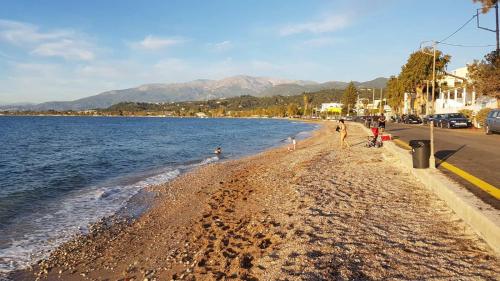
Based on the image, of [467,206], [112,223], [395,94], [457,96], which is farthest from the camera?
[395,94]

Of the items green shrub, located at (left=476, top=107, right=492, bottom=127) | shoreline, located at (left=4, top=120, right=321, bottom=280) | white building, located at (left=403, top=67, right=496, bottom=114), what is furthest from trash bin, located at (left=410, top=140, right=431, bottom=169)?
white building, located at (left=403, top=67, right=496, bottom=114)

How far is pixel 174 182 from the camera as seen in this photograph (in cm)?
1802

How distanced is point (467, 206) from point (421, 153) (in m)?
4.71

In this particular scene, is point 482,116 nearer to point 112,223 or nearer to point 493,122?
point 493,122

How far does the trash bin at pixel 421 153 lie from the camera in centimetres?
1165

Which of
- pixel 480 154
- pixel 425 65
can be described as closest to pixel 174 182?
pixel 480 154

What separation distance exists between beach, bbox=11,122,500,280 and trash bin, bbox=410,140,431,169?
2.01 ft

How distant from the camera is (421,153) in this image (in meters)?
11.8

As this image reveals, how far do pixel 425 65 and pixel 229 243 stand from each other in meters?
65.3

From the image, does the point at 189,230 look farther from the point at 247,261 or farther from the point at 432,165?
the point at 432,165

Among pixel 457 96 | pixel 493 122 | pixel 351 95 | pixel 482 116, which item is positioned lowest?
pixel 493 122

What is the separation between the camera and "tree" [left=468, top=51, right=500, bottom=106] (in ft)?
109

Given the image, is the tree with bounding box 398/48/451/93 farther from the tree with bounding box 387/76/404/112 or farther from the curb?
the curb

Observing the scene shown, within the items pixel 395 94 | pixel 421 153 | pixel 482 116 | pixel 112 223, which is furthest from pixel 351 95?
pixel 112 223
